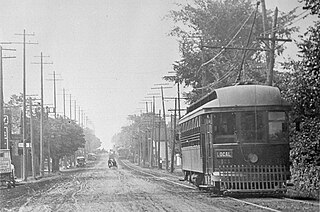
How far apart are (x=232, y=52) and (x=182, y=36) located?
5914 mm

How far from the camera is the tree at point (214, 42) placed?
49969 mm

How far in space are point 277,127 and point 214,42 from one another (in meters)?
31.2

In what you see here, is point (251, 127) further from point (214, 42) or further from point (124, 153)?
point (124, 153)

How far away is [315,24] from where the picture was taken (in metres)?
21.6

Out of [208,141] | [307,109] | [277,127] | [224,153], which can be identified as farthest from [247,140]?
[307,109]

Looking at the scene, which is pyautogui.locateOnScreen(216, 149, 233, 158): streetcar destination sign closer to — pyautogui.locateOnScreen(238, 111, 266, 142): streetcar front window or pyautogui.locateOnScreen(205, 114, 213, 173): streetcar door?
pyautogui.locateOnScreen(205, 114, 213, 173): streetcar door

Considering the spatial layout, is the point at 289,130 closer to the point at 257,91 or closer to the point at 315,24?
the point at 257,91

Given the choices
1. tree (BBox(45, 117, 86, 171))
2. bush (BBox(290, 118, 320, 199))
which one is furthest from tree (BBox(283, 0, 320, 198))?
tree (BBox(45, 117, 86, 171))

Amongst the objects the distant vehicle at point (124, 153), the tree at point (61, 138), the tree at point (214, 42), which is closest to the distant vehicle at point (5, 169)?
the tree at point (214, 42)

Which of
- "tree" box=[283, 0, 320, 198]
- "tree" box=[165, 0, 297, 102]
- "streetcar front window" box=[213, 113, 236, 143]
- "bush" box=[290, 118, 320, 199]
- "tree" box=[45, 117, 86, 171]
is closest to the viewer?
"tree" box=[283, 0, 320, 198]

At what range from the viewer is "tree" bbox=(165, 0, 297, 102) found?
4997 centimetres

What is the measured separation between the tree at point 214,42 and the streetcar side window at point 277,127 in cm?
2643

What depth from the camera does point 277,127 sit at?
21.9 metres

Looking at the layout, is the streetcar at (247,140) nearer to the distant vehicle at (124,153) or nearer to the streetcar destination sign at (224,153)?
the streetcar destination sign at (224,153)
